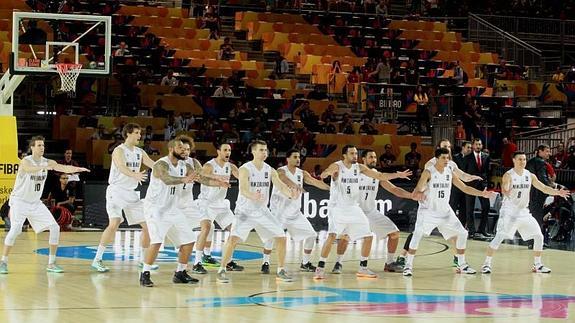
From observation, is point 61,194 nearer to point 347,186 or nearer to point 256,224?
point 347,186

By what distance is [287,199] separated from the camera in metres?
15.6

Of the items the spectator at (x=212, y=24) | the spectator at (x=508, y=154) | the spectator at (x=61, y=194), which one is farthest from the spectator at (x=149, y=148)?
the spectator at (x=508, y=154)

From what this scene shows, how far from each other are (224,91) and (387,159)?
5.11 meters

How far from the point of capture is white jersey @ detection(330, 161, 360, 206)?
1579 centimetres

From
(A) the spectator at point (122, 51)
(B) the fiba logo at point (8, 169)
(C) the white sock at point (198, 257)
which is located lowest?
(C) the white sock at point (198, 257)

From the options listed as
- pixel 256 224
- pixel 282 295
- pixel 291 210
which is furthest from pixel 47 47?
pixel 282 295

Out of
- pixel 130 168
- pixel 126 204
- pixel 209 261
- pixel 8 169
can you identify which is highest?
pixel 130 168

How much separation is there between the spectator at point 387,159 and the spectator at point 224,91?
4.72 meters

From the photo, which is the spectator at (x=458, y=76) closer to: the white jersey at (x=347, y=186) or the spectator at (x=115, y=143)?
the spectator at (x=115, y=143)

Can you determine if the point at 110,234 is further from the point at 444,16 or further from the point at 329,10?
the point at 444,16

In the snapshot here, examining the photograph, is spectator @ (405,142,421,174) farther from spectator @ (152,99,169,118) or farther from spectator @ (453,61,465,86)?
spectator @ (152,99,169,118)

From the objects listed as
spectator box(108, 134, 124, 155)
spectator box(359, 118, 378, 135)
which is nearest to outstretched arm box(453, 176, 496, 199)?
spectator box(108, 134, 124, 155)

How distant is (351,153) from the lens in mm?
15672

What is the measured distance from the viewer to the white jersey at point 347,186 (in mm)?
15789
